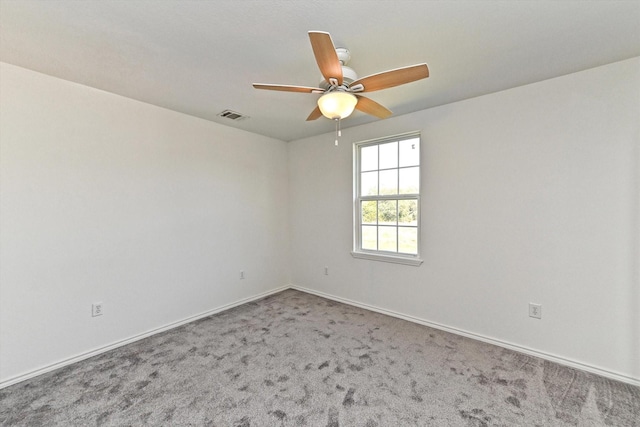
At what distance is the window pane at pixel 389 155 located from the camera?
3.36 metres

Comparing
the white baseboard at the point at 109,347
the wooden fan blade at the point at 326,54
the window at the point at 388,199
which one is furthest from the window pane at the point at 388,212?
the white baseboard at the point at 109,347

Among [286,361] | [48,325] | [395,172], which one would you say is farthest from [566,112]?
[48,325]

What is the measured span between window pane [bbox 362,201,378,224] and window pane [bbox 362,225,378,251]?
80 mm

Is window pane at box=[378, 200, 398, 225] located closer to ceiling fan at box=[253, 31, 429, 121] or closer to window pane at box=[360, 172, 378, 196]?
window pane at box=[360, 172, 378, 196]

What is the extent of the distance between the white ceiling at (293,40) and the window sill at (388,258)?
1808 mm

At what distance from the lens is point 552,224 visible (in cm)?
234

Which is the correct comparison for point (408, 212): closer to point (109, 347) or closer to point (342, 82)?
point (342, 82)

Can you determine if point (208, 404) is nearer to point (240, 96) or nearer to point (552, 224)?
point (240, 96)

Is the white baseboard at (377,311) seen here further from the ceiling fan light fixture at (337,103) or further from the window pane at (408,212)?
the ceiling fan light fixture at (337,103)

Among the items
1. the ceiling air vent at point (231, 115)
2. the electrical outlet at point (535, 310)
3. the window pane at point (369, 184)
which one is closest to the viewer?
the electrical outlet at point (535, 310)

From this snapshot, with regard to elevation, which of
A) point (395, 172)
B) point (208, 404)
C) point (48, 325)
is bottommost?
point (208, 404)

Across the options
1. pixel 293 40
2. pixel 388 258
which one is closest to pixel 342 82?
pixel 293 40

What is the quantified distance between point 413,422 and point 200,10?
2.75 metres

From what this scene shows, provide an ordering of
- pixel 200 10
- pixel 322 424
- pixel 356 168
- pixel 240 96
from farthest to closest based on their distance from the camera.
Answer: pixel 356 168, pixel 240 96, pixel 322 424, pixel 200 10
